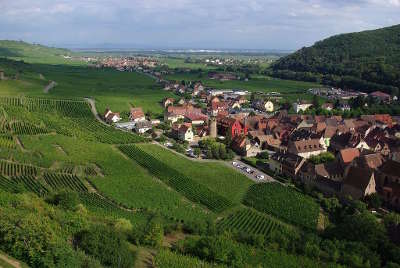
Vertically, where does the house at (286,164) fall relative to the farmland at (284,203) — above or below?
above

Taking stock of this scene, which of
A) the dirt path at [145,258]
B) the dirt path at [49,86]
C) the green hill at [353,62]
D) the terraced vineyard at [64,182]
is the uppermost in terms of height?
the green hill at [353,62]

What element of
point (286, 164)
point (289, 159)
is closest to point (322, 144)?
point (289, 159)

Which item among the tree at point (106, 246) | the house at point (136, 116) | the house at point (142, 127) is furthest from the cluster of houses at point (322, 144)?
the tree at point (106, 246)

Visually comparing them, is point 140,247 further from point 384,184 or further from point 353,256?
point 384,184

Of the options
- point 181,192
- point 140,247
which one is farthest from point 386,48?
point 140,247

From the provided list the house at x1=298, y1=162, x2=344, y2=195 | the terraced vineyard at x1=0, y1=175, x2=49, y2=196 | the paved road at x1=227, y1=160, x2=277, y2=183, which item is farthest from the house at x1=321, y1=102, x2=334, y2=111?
the terraced vineyard at x1=0, y1=175, x2=49, y2=196

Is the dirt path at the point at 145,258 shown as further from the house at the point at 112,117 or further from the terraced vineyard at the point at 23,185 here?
the house at the point at 112,117

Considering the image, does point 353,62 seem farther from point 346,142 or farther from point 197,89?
point 346,142
